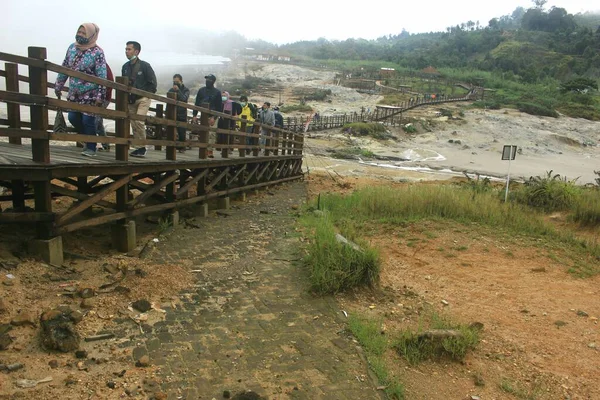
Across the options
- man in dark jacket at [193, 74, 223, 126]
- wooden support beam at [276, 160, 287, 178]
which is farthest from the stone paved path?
wooden support beam at [276, 160, 287, 178]

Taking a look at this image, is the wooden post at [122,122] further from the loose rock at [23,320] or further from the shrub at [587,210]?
the shrub at [587,210]

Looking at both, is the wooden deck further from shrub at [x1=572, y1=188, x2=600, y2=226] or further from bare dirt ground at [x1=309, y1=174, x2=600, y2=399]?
shrub at [x1=572, y1=188, x2=600, y2=226]

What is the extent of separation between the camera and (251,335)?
427 centimetres

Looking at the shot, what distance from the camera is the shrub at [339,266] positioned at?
18.2ft

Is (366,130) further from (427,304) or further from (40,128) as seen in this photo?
(40,128)

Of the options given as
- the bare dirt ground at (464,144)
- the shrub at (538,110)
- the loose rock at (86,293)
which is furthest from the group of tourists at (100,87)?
the shrub at (538,110)

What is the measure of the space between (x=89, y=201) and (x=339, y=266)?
2957 mm

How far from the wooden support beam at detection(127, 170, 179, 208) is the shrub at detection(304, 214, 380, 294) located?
2308 millimetres

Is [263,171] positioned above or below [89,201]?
below

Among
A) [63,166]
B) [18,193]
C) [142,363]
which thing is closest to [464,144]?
[18,193]

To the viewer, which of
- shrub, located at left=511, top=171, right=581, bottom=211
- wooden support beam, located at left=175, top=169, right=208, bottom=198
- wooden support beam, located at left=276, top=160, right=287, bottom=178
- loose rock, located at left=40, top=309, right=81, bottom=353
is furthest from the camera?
wooden support beam, located at left=276, top=160, right=287, bottom=178

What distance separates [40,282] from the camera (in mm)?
4246

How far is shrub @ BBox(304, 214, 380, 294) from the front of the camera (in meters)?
5.55

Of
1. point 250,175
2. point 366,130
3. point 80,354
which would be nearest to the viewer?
point 80,354
